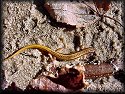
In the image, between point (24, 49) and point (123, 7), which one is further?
point (123, 7)

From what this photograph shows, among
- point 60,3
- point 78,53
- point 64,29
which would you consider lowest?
point 78,53

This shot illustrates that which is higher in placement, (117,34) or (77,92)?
(117,34)

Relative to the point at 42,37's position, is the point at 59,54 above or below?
below

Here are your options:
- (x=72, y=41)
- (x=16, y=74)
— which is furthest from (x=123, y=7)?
(x=16, y=74)

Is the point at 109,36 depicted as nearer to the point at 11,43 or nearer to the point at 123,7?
the point at 123,7

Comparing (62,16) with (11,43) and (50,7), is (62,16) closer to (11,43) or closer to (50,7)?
(50,7)

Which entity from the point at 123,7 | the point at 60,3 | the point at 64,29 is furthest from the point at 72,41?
the point at 123,7
